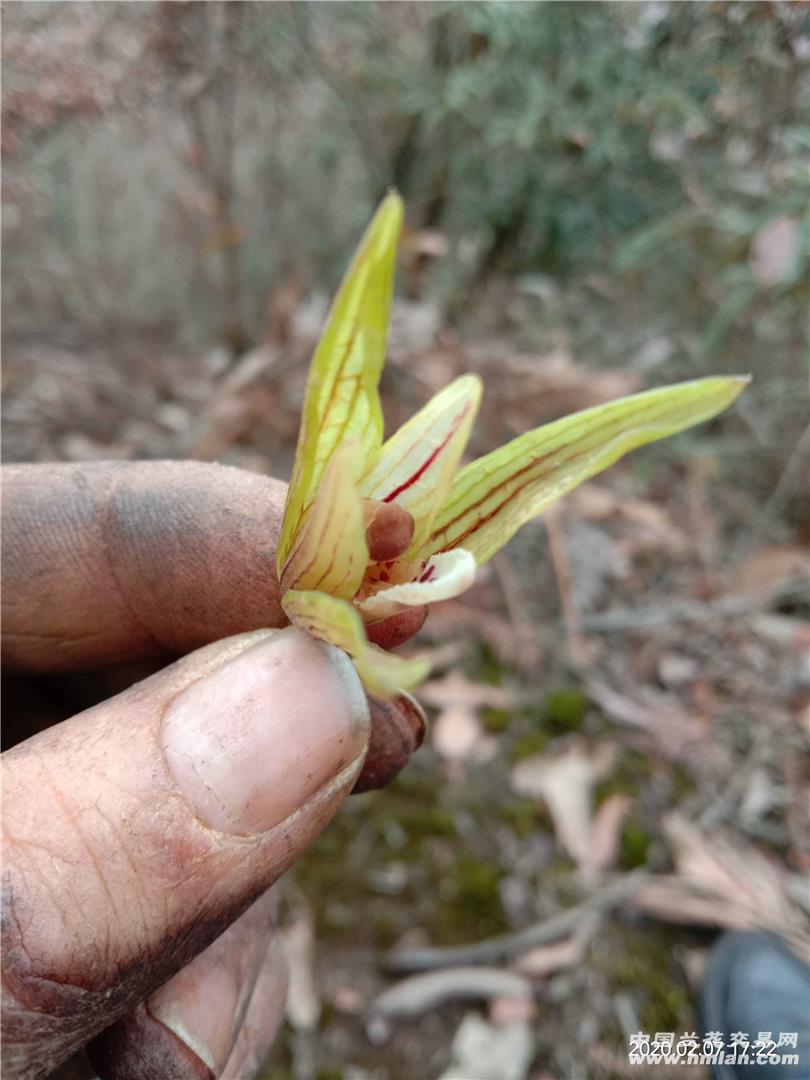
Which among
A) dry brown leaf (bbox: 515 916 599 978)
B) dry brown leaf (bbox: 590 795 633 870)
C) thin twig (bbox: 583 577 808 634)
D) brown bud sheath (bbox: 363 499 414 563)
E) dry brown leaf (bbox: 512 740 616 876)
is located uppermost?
brown bud sheath (bbox: 363 499 414 563)

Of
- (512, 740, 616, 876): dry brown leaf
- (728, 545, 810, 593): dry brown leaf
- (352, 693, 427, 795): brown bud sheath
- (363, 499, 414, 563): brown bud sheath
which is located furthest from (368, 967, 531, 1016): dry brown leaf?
(728, 545, 810, 593): dry brown leaf

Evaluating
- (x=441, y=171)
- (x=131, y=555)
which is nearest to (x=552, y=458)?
(x=131, y=555)

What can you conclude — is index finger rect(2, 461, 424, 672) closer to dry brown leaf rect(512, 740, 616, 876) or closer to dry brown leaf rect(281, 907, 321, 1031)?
dry brown leaf rect(281, 907, 321, 1031)

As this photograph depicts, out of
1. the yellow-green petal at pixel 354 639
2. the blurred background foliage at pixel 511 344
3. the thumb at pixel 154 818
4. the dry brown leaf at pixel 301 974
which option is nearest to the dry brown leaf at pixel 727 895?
the blurred background foliage at pixel 511 344

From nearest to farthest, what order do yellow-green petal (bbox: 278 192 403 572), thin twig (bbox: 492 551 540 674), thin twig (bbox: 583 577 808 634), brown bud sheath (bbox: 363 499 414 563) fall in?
yellow-green petal (bbox: 278 192 403 572)
brown bud sheath (bbox: 363 499 414 563)
thin twig (bbox: 492 551 540 674)
thin twig (bbox: 583 577 808 634)

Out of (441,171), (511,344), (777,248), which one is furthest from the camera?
(511,344)

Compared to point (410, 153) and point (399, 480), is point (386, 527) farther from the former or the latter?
point (410, 153)

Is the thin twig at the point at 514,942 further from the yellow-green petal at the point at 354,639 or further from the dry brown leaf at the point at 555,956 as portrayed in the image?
the yellow-green petal at the point at 354,639
